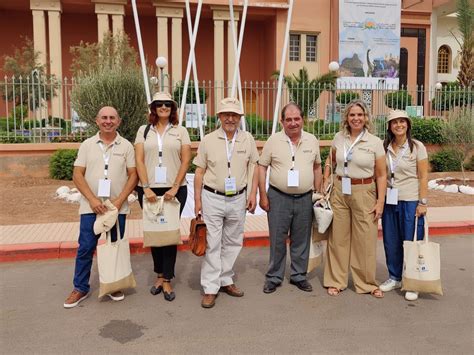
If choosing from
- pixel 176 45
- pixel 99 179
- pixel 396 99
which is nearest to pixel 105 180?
pixel 99 179

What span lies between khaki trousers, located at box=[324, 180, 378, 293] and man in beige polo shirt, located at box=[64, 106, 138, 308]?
1.96 metres

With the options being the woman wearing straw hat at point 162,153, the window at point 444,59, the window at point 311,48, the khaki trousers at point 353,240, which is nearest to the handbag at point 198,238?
the woman wearing straw hat at point 162,153

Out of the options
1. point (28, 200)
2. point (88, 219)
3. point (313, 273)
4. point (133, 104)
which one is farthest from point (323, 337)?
point (133, 104)

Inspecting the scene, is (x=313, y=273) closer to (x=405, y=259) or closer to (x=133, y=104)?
(x=405, y=259)

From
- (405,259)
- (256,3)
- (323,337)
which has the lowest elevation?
(323,337)

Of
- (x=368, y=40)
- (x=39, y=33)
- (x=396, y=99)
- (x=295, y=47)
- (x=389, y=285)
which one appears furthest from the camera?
(x=295, y=47)

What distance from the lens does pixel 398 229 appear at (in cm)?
455

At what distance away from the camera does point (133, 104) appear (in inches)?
431

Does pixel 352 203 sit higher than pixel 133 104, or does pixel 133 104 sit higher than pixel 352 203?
pixel 133 104

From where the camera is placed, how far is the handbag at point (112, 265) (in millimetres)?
4141

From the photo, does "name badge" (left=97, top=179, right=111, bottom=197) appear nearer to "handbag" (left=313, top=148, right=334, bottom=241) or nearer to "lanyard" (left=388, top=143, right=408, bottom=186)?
"handbag" (left=313, top=148, right=334, bottom=241)

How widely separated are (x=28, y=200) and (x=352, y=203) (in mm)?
6847

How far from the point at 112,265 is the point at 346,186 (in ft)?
7.34

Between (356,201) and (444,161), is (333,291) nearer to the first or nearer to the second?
(356,201)
